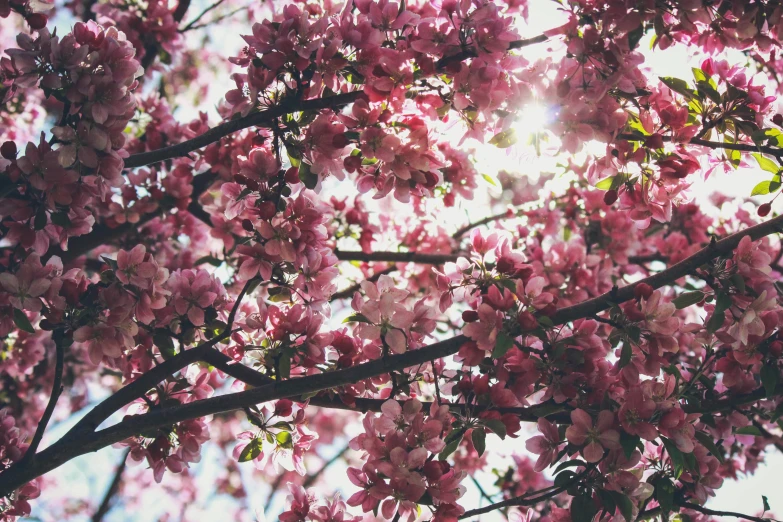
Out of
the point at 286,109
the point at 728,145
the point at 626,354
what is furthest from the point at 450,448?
the point at 728,145

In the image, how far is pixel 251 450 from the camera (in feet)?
7.79

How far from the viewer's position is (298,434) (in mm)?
2477

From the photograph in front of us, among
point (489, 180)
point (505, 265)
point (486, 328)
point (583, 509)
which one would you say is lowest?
point (583, 509)

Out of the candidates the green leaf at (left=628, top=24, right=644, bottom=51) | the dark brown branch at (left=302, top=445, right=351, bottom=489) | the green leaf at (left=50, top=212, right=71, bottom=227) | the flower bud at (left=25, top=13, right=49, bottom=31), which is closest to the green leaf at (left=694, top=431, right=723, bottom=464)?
the green leaf at (left=628, top=24, right=644, bottom=51)

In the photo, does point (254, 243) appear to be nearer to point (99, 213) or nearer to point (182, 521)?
point (99, 213)

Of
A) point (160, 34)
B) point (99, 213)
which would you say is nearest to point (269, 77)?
point (99, 213)

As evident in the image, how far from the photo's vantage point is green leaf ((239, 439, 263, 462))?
2.36m

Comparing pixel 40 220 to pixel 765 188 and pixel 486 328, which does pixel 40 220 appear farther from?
pixel 765 188

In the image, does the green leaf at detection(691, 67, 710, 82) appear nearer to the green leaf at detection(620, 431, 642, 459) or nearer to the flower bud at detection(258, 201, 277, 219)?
the green leaf at detection(620, 431, 642, 459)

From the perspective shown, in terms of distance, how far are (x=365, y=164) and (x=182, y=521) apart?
755 centimetres

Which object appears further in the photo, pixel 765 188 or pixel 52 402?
pixel 765 188

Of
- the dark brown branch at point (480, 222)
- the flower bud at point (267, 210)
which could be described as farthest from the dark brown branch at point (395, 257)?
the flower bud at point (267, 210)

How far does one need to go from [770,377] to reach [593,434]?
0.59m

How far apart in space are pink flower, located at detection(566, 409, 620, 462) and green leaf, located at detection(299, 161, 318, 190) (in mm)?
1110
